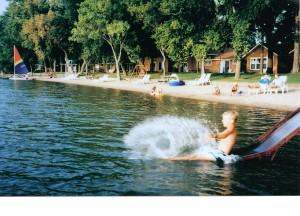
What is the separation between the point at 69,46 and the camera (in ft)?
152

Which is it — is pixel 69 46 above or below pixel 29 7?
below

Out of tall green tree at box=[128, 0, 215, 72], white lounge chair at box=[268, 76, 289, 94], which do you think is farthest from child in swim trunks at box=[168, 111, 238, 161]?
tall green tree at box=[128, 0, 215, 72]

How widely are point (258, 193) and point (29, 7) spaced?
158ft

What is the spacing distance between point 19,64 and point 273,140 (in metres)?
41.1

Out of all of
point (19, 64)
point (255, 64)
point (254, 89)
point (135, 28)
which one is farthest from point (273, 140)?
point (255, 64)

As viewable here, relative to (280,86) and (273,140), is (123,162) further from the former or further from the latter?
(280,86)

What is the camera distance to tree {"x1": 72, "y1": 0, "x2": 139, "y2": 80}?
3941cm

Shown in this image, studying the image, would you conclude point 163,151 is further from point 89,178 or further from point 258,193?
point 258,193

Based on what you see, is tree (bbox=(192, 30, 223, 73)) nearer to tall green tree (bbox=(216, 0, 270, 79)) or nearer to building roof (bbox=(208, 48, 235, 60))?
tall green tree (bbox=(216, 0, 270, 79))

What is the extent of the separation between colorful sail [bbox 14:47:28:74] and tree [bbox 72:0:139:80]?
7.83 metres

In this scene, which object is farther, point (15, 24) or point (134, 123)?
point (15, 24)

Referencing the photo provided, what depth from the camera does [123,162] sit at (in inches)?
319

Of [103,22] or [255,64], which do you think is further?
[255,64]
